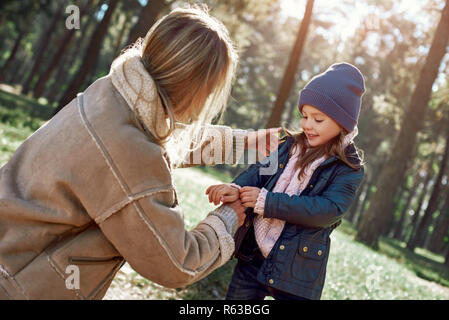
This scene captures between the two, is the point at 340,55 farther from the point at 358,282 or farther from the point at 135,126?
the point at 135,126

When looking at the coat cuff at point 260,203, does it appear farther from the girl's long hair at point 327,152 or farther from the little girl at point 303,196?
the girl's long hair at point 327,152

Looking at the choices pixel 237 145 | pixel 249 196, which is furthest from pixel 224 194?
pixel 237 145

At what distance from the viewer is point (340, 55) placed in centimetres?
3372

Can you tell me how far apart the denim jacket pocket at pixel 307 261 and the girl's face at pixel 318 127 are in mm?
681

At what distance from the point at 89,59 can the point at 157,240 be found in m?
16.6

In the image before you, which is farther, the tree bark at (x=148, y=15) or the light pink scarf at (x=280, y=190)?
the tree bark at (x=148, y=15)

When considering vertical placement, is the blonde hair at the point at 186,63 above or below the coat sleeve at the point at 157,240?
above

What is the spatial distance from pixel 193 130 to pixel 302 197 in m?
0.87

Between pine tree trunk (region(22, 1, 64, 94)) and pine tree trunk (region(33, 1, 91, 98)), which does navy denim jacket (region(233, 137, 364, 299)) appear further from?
pine tree trunk (region(22, 1, 64, 94))

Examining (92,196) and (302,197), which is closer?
(92,196)

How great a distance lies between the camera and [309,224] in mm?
2666

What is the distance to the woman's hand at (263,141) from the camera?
10.6 ft

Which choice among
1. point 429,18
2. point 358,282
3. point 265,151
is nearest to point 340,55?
point 429,18

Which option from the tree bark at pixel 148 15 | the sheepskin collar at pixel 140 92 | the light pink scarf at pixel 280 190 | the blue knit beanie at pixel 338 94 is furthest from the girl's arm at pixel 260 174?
the tree bark at pixel 148 15
